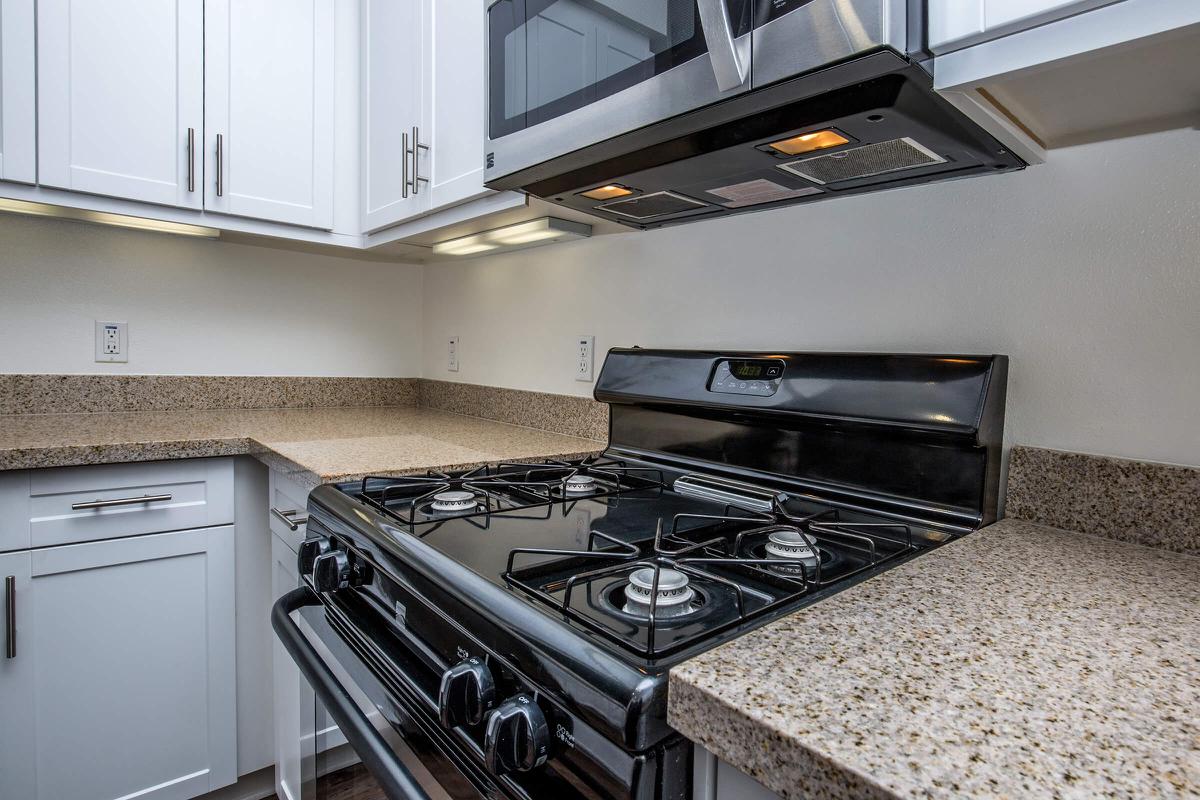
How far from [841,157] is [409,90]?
1177 millimetres

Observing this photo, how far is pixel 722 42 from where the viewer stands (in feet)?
2.36

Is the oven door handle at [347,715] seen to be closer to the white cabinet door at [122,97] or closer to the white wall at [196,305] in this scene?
the white cabinet door at [122,97]

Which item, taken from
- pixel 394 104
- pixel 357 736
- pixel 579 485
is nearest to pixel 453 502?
pixel 579 485

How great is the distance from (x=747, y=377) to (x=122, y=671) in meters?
1.42

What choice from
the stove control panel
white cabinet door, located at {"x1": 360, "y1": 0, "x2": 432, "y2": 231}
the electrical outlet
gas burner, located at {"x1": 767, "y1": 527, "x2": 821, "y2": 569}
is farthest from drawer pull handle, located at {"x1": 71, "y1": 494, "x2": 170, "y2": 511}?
gas burner, located at {"x1": 767, "y1": 527, "x2": 821, "y2": 569}

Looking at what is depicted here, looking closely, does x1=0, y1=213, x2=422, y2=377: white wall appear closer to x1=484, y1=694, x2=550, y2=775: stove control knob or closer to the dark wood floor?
the dark wood floor

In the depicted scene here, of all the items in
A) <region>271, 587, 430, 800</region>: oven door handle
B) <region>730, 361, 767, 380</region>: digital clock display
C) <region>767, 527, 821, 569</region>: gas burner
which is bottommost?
<region>271, 587, 430, 800</region>: oven door handle

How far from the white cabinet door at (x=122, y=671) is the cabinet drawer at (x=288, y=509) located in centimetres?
16

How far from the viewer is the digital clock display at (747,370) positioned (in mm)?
1089

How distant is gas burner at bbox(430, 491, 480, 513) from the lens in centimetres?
97

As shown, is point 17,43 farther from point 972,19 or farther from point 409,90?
point 972,19

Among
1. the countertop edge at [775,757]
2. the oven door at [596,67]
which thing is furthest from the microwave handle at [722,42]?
the countertop edge at [775,757]

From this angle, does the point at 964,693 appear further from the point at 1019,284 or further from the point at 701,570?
the point at 1019,284

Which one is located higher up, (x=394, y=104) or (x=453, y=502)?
(x=394, y=104)
